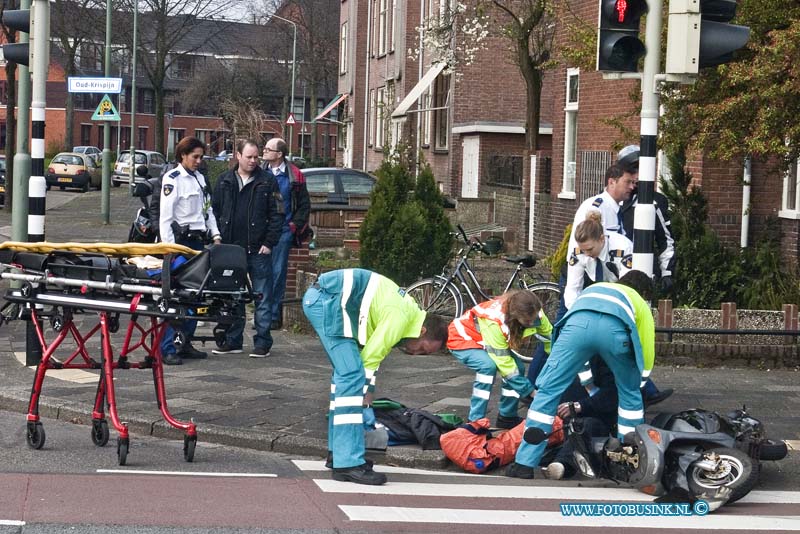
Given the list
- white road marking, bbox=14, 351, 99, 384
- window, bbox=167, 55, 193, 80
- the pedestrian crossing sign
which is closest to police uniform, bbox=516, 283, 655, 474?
white road marking, bbox=14, 351, 99, 384

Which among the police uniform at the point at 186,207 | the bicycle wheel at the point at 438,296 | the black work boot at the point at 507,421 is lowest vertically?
the black work boot at the point at 507,421

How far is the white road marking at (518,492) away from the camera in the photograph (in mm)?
6828

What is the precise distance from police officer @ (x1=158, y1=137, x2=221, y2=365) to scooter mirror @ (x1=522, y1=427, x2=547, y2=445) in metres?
4.36

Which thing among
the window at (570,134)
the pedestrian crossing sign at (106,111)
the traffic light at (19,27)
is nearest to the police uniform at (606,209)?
the traffic light at (19,27)

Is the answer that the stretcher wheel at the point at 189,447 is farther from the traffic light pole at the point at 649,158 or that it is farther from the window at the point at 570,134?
the window at the point at 570,134

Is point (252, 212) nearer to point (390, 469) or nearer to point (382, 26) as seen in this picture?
point (390, 469)

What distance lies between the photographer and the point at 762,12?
10.4m

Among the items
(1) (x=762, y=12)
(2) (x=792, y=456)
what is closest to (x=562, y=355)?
(2) (x=792, y=456)

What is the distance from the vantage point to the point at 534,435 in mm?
7164

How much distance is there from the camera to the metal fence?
1792cm

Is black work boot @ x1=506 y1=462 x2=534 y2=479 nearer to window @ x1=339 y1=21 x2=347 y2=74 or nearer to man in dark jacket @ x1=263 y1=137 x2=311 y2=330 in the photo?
man in dark jacket @ x1=263 y1=137 x2=311 y2=330

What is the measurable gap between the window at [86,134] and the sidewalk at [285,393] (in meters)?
84.3

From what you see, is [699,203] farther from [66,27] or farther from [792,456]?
[66,27]

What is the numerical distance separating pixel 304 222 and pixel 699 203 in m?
4.57
